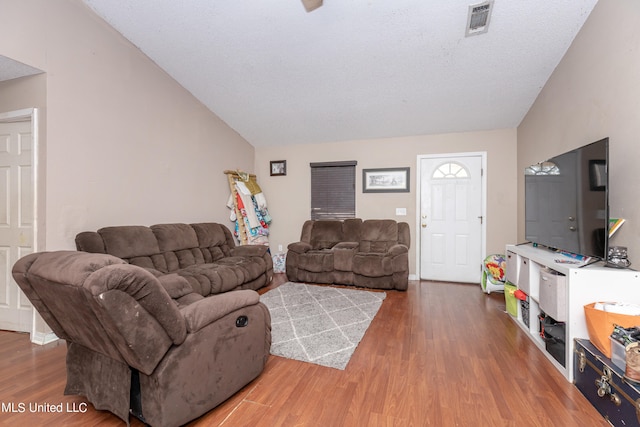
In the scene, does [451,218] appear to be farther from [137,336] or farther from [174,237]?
[137,336]

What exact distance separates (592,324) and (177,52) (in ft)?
14.1

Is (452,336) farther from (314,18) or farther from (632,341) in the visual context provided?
(314,18)

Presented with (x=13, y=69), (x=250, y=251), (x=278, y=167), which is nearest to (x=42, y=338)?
(x=250, y=251)

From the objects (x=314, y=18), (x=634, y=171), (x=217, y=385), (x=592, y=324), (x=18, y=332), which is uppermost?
(x=314, y=18)

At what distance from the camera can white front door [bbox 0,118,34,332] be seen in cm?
256

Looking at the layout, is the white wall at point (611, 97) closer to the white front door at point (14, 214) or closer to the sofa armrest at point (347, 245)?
the sofa armrest at point (347, 245)

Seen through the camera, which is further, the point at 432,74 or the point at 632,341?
the point at 432,74

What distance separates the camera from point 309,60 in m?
3.15

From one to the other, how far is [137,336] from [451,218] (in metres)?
4.33

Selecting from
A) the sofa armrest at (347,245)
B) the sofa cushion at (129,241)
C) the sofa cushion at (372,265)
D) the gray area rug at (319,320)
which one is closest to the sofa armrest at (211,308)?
the gray area rug at (319,320)

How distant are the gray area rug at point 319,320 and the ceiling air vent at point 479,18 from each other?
2.91 metres

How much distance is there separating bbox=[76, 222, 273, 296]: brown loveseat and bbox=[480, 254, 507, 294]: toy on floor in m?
2.99

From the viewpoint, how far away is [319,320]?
2.80 m

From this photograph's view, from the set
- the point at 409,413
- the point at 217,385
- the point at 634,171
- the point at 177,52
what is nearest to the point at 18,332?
the point at 217,385
